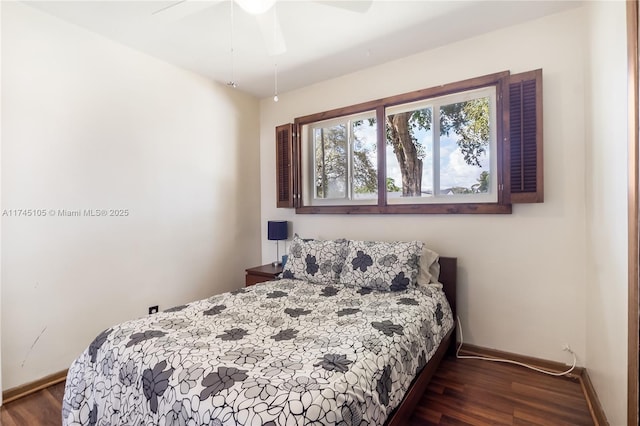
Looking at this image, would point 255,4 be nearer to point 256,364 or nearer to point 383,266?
point 256,364

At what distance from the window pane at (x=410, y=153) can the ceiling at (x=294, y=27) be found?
0.58 meters

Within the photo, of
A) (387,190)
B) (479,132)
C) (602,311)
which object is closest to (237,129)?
(387,190)

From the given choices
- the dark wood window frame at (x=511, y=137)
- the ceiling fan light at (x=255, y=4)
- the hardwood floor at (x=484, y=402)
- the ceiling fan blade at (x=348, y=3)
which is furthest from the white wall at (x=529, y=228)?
the ceiling fan light at (x=255, y=4)

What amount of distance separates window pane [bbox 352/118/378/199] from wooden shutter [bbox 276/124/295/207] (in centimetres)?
76

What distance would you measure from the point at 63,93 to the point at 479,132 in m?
3.25

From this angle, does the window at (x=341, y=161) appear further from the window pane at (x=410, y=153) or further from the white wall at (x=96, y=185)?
the white wall at (x=96, y=185)

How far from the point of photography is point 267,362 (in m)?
1.25

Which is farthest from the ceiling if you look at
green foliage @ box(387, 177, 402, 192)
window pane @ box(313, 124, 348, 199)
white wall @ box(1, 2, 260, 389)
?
green foliage @ box(387, 177, 402, 192)

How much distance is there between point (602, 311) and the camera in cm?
172

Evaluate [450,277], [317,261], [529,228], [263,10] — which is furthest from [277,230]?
[529,228]

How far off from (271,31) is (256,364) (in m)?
2.18

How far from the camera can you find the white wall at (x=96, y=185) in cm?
208

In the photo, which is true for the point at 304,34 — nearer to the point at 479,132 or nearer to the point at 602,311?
the point at 479,132

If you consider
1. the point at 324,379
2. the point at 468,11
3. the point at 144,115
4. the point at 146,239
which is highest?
the point at 468,11
